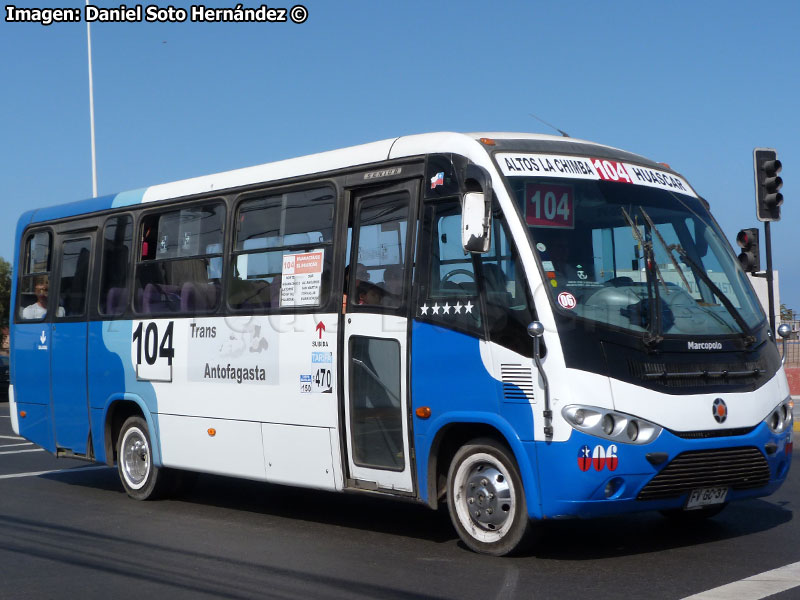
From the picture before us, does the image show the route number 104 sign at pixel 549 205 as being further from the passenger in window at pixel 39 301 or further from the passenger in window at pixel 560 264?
the passenger in window at pixel 39 301

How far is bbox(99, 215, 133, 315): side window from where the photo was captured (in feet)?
38.7

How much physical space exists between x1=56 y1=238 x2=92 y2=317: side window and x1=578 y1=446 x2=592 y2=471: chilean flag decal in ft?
23.0

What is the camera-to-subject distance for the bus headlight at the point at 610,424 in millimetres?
7090

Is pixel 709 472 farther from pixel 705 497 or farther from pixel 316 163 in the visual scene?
pixel 316 163

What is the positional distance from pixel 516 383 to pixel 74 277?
22.5 feet

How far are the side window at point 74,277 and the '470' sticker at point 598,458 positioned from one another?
23.0ft

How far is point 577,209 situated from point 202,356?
417 centimetres

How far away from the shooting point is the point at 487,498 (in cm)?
770

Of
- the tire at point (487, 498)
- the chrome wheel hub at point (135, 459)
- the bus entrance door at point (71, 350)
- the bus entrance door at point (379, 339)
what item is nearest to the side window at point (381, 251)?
the bus entrance door at point (379, 339)

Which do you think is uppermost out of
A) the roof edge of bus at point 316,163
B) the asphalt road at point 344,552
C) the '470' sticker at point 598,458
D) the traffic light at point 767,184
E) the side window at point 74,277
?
the traffic light at point 767,184

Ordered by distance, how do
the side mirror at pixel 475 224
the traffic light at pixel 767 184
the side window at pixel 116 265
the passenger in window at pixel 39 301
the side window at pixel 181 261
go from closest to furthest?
the side mirror at pixel 475 224
the side window at pixel 181 261
the side window at pixel 116 265
the passenger in window at pixel 39 301
the traffic light at pixel 767 184

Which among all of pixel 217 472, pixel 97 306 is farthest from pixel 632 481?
pixel 97 306

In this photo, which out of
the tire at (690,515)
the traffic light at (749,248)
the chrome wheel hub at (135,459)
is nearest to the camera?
the tire at (690,515)

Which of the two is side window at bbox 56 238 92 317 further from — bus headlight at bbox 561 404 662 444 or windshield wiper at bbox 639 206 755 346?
bus headlight at bbox 561 404 662 444
